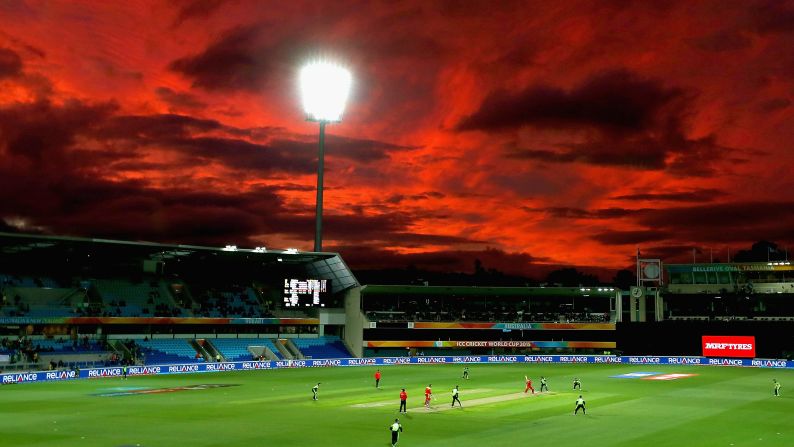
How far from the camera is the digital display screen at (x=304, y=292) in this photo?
272 feet

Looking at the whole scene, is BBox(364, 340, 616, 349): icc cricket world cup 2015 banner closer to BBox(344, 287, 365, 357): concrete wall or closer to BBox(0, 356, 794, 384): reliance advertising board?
BBox(344, 287, 365, 357): concrete wall

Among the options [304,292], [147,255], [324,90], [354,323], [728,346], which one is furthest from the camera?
[354,323]

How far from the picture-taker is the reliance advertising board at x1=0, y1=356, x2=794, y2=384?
65.7 metres

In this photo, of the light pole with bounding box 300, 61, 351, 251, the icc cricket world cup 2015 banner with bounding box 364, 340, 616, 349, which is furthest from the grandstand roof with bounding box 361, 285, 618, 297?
the light pole with bounding box 300, 61, 351, 251

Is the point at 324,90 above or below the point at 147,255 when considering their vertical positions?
above

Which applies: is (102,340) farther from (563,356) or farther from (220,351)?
(563,356)

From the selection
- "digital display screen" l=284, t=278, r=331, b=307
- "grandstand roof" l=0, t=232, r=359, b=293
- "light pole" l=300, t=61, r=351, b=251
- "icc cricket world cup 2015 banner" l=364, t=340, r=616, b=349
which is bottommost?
"icc cricket world cup 2015 banner" l=364, t=340, r=616, b=349

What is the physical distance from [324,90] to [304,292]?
23.1 metres

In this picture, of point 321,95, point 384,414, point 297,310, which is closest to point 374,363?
point 297,310

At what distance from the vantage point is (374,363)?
3698 inches

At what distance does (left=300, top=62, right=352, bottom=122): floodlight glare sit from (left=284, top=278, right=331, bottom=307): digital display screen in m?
19.7

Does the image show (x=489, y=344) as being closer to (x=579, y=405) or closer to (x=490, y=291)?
(x=490, y=291)

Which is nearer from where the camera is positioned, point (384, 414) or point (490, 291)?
point (384, 414)

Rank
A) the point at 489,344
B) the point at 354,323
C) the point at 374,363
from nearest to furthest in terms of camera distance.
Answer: the point at 374,363 < the point at 354,323 < the point at 489,344
